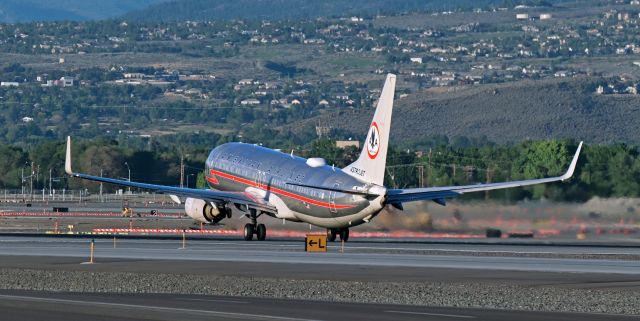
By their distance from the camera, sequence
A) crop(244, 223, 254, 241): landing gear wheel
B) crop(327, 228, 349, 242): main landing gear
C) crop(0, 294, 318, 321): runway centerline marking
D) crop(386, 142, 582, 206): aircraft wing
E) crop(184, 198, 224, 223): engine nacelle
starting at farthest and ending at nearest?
crop(184, 198, 224, 223): engine nacelle, crop(244, 223, 254, 241): landing gear wheel, crop(327, 228, 349, 242): main landing gear, crop(386, 142, 582, 206): aircraft wing, crop(0, 294, 318, 321): runway centerline marking

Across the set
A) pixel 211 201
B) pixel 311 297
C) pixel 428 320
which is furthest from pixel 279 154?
pixel 428 320

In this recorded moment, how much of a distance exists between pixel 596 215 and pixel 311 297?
43760mm

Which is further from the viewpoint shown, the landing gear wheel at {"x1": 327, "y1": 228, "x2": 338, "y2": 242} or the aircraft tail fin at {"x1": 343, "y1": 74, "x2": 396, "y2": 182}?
the landing gear wheel at {"x1": 327, "y1": 228, "x2": 338, "y2": 242}

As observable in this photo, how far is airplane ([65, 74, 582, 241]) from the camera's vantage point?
86.9 m

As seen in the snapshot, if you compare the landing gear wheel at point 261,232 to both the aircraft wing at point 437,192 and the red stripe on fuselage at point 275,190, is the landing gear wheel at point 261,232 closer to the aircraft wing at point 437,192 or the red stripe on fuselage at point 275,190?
the red stripe on fuselage at point 275,190

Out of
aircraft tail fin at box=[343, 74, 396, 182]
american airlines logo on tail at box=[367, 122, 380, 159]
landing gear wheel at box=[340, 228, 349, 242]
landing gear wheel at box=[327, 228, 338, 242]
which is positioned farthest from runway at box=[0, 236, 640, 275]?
american airlines logo on tail at box=[367, 122, 380, 159]

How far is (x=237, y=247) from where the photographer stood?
88.7 m

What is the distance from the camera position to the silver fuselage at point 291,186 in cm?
8888

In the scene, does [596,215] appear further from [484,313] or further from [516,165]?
[516,165]

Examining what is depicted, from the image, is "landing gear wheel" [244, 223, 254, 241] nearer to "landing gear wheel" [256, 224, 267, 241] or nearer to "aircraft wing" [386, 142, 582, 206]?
"landing gear wheel" [256, 224, 267, 241]

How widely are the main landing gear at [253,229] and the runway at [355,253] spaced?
5.65 ft

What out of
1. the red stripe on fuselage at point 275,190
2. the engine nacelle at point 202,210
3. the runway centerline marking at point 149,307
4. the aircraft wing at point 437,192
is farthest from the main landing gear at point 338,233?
the runway centerline marking at point 149,307

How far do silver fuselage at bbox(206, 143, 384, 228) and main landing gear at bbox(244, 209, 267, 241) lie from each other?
1032 mm

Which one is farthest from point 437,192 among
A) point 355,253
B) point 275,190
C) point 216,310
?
point 216,310
